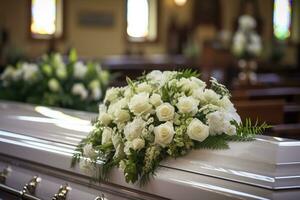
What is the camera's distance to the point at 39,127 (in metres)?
2.74

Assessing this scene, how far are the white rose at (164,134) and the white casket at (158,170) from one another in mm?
71

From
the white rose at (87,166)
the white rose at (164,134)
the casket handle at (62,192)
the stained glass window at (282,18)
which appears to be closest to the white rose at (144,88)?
the white rose at (164,134)

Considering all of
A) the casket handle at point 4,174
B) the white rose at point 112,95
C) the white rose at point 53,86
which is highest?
the white rose at point 112,95

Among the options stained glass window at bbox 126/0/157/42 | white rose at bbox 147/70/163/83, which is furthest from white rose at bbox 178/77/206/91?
stained glass window at bbox 126/0/157/42

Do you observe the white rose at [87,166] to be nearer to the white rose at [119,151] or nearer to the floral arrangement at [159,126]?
the floral arrangement at [159,126]

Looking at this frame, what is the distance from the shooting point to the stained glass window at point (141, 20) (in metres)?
15.6

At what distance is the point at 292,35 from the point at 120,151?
15.9 m

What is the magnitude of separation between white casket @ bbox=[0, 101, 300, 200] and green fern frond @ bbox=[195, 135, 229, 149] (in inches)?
1.1

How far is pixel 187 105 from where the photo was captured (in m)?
2.04

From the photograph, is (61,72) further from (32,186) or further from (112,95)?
(112,95)

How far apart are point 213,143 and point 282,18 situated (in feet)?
52.5

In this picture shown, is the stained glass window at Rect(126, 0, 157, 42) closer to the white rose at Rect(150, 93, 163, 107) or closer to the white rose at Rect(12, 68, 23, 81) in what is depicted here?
the white rose at Rect(12, 68, 23, 81)

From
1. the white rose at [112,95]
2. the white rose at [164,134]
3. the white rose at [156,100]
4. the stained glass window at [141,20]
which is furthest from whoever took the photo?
the stained glass window at [141,20]

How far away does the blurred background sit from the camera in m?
12.0
